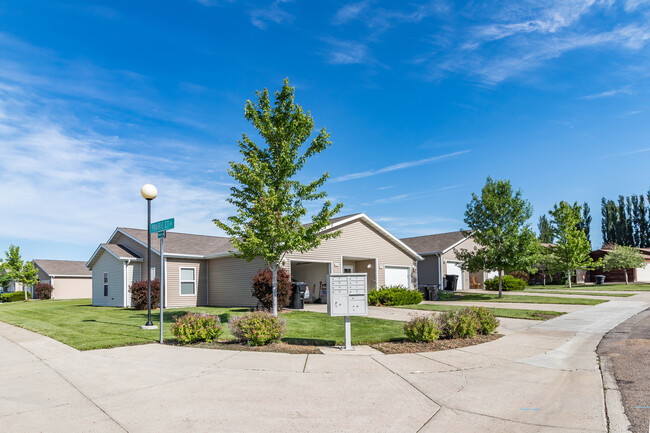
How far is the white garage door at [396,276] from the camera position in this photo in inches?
971

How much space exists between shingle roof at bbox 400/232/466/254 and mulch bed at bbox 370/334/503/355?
76.5ft

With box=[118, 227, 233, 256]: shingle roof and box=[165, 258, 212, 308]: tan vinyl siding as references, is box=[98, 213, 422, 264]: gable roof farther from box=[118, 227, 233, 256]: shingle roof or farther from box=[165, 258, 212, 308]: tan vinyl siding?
box=[165, 258, 212, 308]: tan vinyl siding

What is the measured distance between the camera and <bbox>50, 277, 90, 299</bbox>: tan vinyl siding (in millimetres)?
40969

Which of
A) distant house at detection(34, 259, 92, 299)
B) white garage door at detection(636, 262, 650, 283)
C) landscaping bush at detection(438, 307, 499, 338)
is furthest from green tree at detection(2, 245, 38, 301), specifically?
white garage door at detection(636, 262, 650, 283)

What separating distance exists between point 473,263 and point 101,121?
21.1 meters

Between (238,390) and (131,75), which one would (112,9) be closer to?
(131,75)

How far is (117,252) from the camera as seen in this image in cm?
2377

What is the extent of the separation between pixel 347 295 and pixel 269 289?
28.9ft

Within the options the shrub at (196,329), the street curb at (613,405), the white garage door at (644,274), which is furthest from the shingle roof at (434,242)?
the street curb at (613,405)

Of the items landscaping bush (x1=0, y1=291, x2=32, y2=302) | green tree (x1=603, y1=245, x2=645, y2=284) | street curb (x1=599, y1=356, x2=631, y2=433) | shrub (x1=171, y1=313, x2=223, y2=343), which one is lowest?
landscaping bush (x1=0, y1=291, x2=32, y2=302)

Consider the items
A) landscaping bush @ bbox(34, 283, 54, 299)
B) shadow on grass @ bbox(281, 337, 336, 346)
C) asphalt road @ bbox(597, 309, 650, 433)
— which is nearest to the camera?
asphalt road @ bbox(597, 309, 650, 433)

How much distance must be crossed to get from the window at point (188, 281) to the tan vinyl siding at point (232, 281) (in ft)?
2.87

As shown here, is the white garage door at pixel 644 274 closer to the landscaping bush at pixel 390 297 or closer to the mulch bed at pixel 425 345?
the landscaping bush at pixel 390 297

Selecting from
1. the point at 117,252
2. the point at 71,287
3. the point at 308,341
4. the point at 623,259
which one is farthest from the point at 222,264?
the point at 623,259
